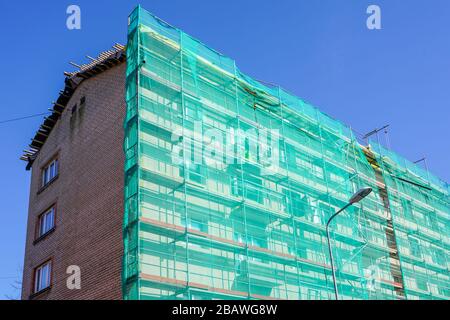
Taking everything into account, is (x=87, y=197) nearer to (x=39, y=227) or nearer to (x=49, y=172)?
(x=39, y=227)

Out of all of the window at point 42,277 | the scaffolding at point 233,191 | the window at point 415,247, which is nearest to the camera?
the scaffolding at point 233,191

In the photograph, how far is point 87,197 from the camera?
2083 centimetres

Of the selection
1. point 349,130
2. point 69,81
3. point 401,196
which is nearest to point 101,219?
point 69,81

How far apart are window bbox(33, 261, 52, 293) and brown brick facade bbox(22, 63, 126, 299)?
23 cm

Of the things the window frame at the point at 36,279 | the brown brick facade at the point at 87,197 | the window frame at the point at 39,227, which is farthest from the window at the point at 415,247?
the window frame at the point at 36,279

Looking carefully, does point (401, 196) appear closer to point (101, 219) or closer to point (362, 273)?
point (362, 273)

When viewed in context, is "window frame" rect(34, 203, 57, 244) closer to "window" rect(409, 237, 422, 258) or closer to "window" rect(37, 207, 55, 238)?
"window" rect(37, 207, 55, 238)

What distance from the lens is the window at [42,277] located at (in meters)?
21.6

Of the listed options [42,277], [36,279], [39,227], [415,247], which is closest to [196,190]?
[42,277]

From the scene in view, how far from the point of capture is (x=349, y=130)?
27.4 metres

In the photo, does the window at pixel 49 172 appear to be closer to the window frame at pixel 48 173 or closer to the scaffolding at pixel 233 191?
the window frame at pixel 48 173

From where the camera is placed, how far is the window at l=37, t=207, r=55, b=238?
23.0 meters

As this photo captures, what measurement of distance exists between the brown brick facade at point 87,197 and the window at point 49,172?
0.89ft

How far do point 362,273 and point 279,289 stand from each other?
540 centimetres
